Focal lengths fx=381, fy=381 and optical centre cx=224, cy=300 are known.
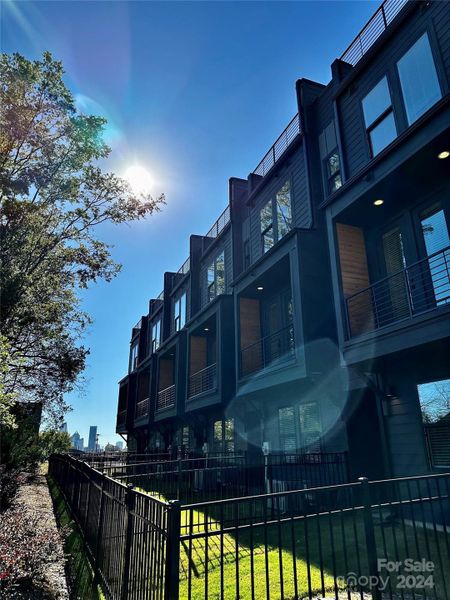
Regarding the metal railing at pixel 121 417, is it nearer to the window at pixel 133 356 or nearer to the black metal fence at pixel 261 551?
the window at pixel 133 356

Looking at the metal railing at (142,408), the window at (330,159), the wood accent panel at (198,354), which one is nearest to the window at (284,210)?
the window at (330,159)

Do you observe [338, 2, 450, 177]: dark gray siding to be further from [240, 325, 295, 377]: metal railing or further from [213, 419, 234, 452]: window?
[213, 419, 234, 452]: window

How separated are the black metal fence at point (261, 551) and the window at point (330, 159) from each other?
27.2ft

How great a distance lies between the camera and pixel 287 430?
12.2m

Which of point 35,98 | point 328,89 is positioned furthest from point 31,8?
point 328,89

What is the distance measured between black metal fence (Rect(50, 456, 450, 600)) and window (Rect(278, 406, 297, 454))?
4.11 m

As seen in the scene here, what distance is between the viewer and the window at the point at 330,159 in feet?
37.9

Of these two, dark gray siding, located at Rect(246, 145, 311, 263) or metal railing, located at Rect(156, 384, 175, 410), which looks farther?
metal railing, located at Rect(156, 384, 175, 410)

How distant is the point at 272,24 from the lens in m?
11.0

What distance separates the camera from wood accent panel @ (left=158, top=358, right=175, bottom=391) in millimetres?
23828

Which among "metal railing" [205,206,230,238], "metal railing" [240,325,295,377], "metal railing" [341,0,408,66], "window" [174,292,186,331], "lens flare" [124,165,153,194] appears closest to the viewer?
"metal railing" [341,0,408,66]

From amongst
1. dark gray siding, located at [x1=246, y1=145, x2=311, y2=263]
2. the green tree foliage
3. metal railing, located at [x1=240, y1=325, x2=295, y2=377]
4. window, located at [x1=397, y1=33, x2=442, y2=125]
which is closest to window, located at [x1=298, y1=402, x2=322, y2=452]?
metal railing, located at [x1=240, y1=325, x2=295, y2=377]

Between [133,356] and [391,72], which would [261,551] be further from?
[133,356]

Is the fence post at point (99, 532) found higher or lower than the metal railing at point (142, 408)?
lower
